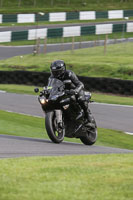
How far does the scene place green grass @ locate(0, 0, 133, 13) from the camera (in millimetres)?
42688

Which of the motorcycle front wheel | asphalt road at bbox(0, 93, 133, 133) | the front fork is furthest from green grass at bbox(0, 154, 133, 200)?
asphalt road at bbox(0, 93, 133, 133)

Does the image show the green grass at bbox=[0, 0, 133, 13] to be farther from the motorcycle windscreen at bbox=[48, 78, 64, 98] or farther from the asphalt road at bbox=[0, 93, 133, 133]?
the motorcycle windscreen at bbox=[48, 78, 64, 98]

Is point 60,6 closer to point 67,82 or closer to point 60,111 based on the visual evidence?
point 67,82

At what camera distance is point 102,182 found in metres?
6.05

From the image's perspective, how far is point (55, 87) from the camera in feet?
32.5

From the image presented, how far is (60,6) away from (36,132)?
1315 inches

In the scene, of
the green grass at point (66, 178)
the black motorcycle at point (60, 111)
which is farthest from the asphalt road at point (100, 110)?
the green grass at point (66, 178)

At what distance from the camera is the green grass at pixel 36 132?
1215cm

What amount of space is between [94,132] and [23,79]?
13.7 meters

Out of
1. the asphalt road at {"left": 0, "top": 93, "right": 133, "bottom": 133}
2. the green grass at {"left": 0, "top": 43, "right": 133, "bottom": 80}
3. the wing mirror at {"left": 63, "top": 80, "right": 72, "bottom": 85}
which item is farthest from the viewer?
the green grass at {"left": 0, "top": 43, "right": 133, "bottom": 80}

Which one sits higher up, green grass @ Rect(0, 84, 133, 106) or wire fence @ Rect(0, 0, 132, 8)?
green grass @ Rect(0, 84, 133, 106)

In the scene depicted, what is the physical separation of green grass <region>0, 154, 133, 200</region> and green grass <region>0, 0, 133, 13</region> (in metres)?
35.0

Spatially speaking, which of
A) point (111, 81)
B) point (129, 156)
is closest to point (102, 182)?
A: point (129, 156)

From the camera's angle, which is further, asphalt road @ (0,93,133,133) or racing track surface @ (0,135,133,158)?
asphalt road @ (0,93,133,133)
